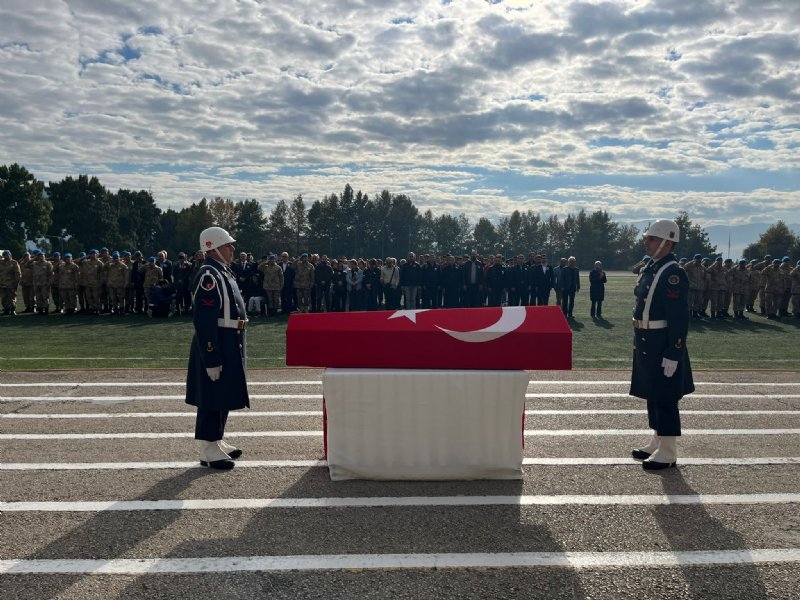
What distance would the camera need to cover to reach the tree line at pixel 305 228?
63.7m

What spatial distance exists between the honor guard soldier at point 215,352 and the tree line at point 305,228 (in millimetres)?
61172

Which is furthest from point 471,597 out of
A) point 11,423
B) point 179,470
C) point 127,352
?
point 127,352

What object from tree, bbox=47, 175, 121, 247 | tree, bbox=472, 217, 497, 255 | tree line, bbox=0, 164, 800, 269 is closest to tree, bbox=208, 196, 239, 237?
tree line, bbox=0, 164, 800, 269

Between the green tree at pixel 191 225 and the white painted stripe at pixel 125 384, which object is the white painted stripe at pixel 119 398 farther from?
the green tree at pixel 191 225

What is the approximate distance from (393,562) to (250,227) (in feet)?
241

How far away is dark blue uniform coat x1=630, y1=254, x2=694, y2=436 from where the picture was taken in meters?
5.83

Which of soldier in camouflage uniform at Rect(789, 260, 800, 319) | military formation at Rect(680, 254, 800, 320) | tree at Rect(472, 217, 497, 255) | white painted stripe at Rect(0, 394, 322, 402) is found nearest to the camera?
white painted stripe at Rect(0, 394, 322, 402)

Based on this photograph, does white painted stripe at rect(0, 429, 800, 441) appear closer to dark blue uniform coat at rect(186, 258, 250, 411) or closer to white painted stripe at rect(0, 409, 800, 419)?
white painted stripe at rect(0, 409, 800, 419)

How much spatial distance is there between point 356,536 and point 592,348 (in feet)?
35.9

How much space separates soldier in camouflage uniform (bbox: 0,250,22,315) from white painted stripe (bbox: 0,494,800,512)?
1778 centimetres

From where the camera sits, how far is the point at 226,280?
19.7 feet

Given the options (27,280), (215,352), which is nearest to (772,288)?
(215,352)

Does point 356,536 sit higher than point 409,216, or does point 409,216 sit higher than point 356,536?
point 409,216

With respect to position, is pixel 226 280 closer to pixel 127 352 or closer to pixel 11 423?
pixel 11 423
